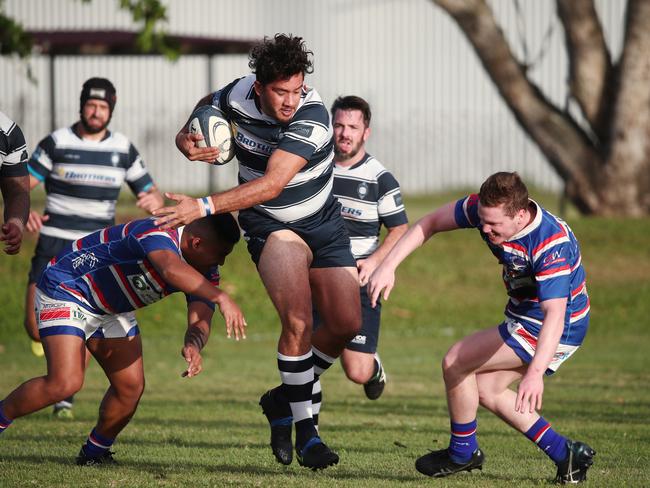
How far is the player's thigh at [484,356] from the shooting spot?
5.99m

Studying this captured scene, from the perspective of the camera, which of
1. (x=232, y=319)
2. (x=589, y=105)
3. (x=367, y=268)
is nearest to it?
(x=232, y=319)

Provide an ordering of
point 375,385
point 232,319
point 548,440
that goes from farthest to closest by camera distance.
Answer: point 375,385 → point 548,440 → point 232,319

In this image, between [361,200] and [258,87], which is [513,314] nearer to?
[258,87]

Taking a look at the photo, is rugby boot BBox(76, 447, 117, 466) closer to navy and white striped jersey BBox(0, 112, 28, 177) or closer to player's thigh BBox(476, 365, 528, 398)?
navy and white striped jersey BBox(0, 112, 28, 177)

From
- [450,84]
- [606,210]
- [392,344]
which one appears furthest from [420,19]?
[392,344]

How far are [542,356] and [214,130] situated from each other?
242cm

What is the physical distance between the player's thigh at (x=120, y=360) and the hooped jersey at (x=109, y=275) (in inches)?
9.6

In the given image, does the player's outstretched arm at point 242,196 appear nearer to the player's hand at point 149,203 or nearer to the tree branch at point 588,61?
the player's hand at point 149,203

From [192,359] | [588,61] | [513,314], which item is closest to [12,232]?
[192,359]

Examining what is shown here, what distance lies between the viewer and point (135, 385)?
21.2 ft

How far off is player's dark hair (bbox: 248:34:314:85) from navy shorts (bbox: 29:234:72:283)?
398 cm

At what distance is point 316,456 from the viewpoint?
609cm

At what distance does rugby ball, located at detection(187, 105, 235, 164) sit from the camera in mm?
6508

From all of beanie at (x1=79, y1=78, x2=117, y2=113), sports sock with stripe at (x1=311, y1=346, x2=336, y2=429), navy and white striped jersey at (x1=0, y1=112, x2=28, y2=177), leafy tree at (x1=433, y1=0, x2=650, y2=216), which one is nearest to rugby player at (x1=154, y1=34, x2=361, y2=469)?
sports sock with stripe at (x1=311, y1=346, x2=336, y2=429)
